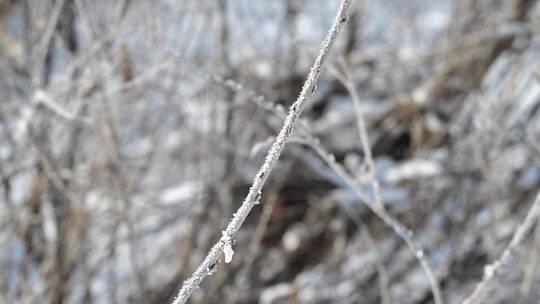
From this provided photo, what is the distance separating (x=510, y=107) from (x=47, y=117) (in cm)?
156

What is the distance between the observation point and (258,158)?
242 centimetres

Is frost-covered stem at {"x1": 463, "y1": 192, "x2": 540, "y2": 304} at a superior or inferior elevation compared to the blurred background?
inferior

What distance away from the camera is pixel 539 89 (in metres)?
2.26

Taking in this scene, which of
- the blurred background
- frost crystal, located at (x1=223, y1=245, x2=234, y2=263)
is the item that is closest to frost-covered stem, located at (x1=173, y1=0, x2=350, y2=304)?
frost crystal, located at (x1=223, y1=245, x2=234, y2=263)

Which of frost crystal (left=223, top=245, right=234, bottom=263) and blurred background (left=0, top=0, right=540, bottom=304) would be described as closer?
frost crystal (left=223, top=245, right=234, bottom=263)

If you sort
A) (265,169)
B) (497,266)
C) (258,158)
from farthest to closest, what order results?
(258,158) → (497,266) → (265,169)

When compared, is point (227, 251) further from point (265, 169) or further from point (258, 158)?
point (258, 158)

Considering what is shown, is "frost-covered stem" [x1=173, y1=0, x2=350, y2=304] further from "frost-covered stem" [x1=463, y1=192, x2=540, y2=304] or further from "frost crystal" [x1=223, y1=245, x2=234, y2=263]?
"frost-covered stem" [x1=463, y1=192, x2=540, y2=304]

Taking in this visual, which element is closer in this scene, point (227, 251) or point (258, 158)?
point (227, 251)

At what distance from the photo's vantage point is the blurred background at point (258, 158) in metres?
1.86

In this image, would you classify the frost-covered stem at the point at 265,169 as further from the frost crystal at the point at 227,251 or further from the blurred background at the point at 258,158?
the blurred background at the point at 258,158

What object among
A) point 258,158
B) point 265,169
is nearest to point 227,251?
point 265,169

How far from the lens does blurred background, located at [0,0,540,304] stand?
1.86m

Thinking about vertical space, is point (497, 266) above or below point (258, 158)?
below
